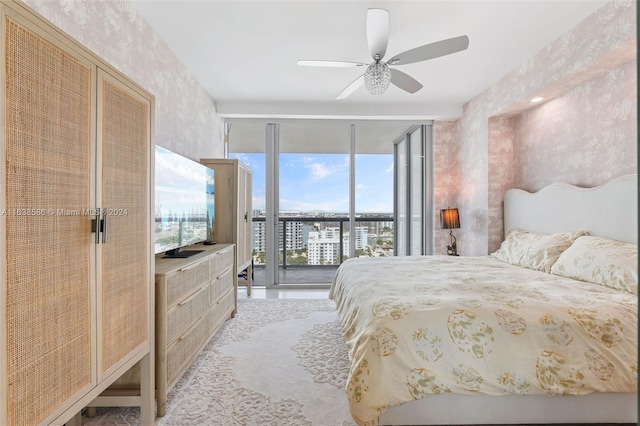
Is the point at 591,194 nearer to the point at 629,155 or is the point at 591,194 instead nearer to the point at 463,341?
the point at 629,155

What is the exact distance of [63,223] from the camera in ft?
3.53

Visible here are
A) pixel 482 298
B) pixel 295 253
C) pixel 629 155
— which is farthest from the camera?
pixel 295 253

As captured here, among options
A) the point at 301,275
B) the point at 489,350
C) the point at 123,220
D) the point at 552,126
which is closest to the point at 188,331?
the point at 123,220

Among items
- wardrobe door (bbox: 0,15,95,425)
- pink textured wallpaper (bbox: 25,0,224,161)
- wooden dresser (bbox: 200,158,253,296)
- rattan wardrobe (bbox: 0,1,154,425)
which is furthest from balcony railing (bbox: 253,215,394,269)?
wardrobe door (bbox: 0,15,95,425)

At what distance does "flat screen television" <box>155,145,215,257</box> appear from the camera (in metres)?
2.25

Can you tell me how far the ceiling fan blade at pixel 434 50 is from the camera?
7.29 ft

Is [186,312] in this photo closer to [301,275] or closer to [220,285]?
[220,285]

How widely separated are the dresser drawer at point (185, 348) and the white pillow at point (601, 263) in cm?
269

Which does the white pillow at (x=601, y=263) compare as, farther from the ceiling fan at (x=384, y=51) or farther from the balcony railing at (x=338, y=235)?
the balcony railing at (x=338, y=235)

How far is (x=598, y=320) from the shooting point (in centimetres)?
159

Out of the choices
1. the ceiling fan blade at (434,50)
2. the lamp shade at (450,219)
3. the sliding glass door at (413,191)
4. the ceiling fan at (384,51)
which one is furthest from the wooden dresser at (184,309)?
the sliding glass door at (413,191)

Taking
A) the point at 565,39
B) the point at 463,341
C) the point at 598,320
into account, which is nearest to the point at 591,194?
the point at 565,39

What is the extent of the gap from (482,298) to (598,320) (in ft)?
1.64

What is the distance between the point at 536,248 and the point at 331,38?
2.49 metres
